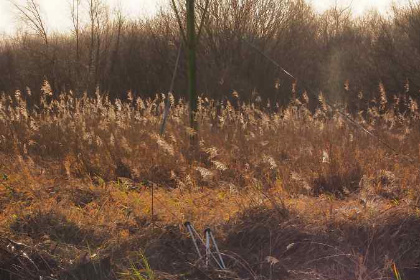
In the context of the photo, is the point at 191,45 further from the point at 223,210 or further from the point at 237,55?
the point at 237,55

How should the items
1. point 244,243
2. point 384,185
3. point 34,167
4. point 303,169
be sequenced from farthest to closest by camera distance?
point 34,167, point 303,169, point 384,185, point 244,243

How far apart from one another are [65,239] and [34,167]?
7.58 ft

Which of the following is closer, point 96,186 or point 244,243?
point 244,243

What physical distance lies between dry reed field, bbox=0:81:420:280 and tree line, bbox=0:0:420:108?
628 cm

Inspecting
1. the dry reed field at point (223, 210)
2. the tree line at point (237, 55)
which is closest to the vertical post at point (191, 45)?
the dry reed field at point (223, 210)

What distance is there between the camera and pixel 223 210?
441cm

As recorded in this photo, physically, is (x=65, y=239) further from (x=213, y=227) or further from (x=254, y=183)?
(x=254, y=183)

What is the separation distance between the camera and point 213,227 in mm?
4035

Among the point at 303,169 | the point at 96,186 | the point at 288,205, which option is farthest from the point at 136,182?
the point at 288,205

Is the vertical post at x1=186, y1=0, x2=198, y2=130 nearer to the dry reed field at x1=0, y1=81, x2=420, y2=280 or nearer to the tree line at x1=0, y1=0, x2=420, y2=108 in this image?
the dry reed field at x1=0, y1=81, x2=420, y2=280

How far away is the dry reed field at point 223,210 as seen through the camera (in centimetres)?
350

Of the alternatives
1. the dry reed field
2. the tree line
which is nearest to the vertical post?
the dry reed field

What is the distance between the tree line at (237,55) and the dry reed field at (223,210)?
6278mm

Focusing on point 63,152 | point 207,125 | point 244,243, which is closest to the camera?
point 244,243
